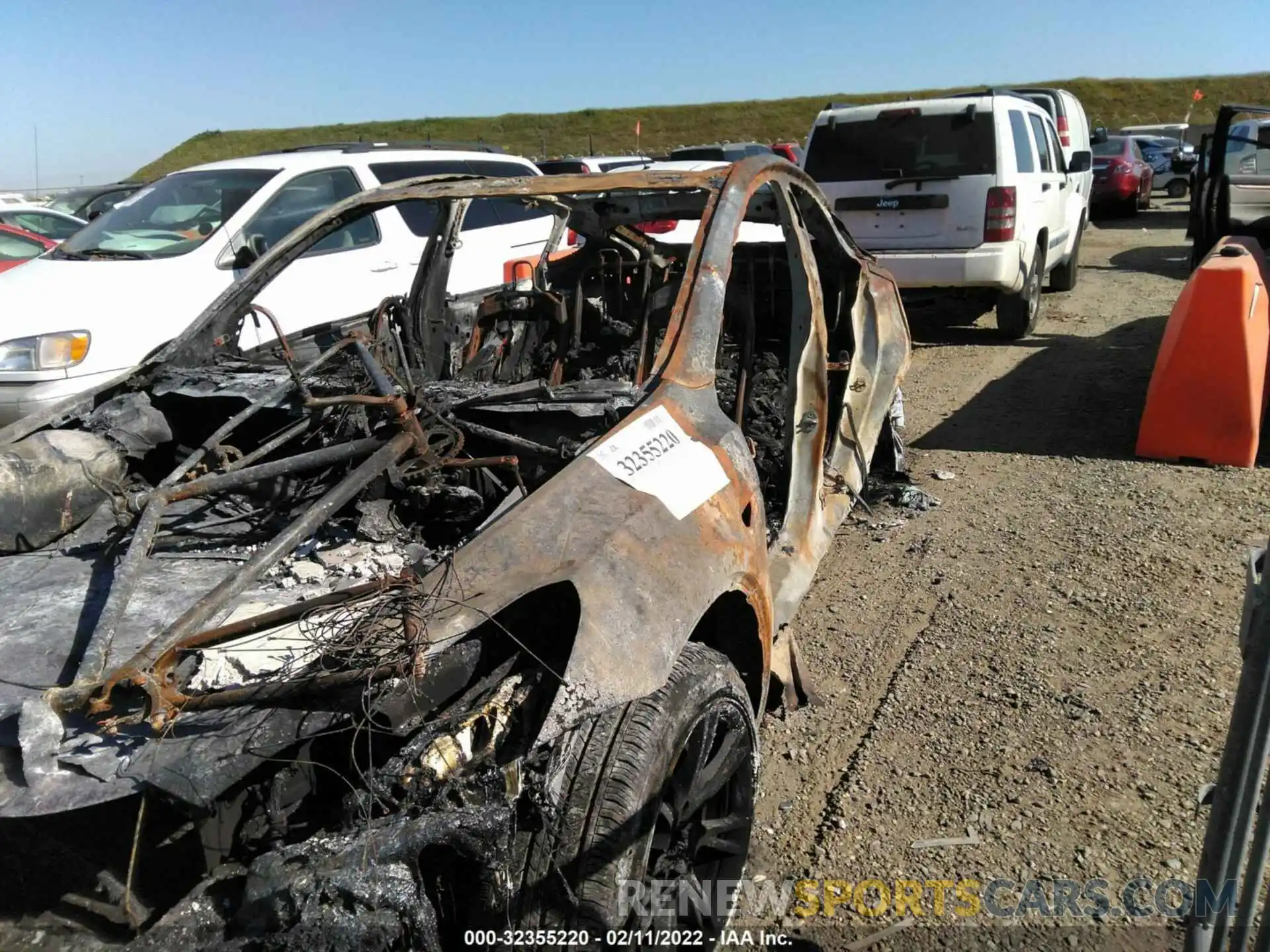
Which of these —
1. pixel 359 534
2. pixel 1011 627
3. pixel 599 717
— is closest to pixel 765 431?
pixel 1011 627

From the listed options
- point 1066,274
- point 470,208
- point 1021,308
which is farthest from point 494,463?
point 1066,274

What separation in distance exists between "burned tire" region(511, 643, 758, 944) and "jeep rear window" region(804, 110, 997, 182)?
6964mm

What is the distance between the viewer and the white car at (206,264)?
5828mm

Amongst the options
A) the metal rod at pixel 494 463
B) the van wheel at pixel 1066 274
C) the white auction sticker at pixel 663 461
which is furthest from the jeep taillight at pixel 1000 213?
the metal rod at pixel 494 463

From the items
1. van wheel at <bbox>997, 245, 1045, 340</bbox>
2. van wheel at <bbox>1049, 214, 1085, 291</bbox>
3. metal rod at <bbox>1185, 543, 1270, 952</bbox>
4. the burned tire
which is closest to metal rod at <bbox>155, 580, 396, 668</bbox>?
the burned tire

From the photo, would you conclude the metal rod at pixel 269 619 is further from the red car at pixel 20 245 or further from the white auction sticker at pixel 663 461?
the red car at pixel 20 245

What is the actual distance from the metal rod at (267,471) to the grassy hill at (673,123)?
45.6m

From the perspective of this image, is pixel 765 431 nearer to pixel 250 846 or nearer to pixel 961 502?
pixel 961 502

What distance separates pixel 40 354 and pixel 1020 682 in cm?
582

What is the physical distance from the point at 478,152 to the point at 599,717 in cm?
799

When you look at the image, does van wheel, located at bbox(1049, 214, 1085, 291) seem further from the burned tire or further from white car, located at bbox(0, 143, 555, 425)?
the burned tire

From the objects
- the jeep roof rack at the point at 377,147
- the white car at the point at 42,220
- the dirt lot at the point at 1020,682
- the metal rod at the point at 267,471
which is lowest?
the dirt lot at the point at 1020,682

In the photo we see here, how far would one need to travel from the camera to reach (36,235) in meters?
9.58

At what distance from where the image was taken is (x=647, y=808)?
6.10ft
